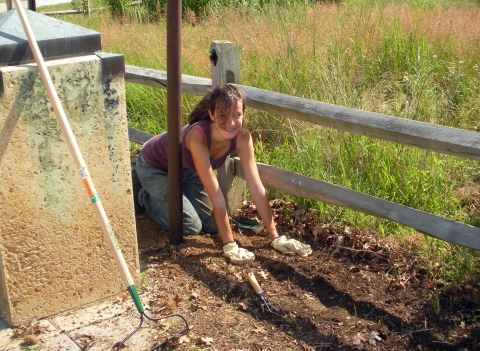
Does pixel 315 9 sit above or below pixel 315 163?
above

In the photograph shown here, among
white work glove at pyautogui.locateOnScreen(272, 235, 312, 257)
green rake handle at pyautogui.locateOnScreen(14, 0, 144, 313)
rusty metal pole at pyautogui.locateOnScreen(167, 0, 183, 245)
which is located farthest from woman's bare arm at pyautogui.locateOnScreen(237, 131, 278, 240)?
green rake handle at pyautogui.locateOnScreen(14, 0, 144, 313)

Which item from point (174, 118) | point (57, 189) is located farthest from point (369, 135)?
point (57, 189)

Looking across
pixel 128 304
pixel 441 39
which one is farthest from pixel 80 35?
pixel 441 39

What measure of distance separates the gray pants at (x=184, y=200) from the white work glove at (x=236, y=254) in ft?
1.60

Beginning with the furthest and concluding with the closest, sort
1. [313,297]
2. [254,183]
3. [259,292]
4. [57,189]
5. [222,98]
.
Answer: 1. [254,183]
2. [222,98]
3. [313,297]
4. [259,292]
5. [57,189]

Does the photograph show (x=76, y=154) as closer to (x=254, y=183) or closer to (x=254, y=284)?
(x=254, y=284)

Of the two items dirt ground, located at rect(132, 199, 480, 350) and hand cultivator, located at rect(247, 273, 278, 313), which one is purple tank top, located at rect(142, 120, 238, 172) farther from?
hand cultivator, located at rect(247, 273, 278, 313)

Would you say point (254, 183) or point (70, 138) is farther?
point (254, 183)

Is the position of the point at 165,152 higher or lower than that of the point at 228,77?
lower

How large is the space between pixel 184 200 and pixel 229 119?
0.88 m

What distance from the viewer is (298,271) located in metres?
3.83

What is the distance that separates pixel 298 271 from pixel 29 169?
1.73 metres

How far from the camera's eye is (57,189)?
3135 mm

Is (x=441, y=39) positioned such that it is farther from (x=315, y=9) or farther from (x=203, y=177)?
(x=203, y=177)
